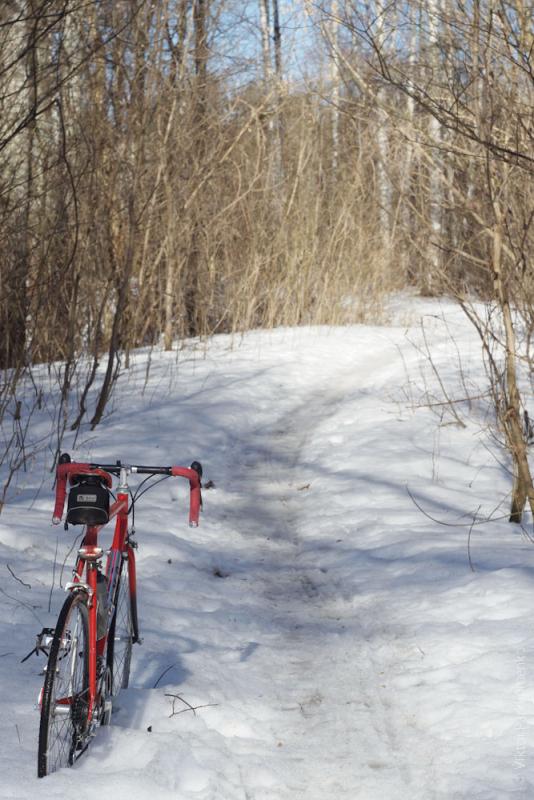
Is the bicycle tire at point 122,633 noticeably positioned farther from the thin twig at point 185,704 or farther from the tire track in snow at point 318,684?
the tire track in snow at point 318,684

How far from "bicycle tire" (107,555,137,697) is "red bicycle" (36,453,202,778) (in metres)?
0.02

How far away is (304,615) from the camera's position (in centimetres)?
536

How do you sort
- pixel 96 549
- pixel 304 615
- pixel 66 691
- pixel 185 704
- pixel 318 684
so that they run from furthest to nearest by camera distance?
pixel 304 615, pixel 318 684, pixel 185 704, pixel 96 549, pixel 66 691

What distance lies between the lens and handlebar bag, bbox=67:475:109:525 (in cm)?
316

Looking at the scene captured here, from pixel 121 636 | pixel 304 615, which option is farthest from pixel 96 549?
pixel 304 615

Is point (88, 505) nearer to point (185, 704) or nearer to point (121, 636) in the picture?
point (121, 636)

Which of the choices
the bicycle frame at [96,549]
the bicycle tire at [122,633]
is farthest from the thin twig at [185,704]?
the bicycle frame at [96,549]

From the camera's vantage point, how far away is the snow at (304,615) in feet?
11.8

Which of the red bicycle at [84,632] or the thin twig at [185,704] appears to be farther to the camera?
the thin twig at [185,704]

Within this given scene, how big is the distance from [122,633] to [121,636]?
18mm

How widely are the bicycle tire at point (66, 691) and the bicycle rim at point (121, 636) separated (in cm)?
39

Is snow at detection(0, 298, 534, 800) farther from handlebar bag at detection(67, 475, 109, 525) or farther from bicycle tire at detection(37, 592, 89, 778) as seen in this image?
handlebar bag at detection(67, 475, 109, 525)

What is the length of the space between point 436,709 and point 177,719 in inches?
45.7

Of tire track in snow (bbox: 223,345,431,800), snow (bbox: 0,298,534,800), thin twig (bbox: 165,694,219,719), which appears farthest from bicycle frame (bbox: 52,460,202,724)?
tire track in snow (bbox: 223,345,431,800)
